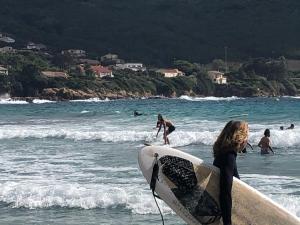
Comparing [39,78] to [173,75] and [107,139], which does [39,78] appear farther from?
[107,139]

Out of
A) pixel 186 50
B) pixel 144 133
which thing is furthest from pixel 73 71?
pixel 144 133

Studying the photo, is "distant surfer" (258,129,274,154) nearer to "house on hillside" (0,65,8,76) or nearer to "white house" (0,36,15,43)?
"house on hillside" (0,65,8,76)

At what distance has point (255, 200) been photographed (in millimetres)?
7266

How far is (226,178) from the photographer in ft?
21.8

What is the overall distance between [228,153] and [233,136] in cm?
19

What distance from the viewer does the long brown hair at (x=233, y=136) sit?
6405 mm

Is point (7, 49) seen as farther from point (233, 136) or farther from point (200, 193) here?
point (233, 136)

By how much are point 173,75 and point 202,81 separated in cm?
673

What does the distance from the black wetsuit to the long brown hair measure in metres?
0.07

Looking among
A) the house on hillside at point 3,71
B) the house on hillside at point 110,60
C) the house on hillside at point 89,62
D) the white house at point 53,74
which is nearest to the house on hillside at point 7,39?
the house on hillside at point 89,62

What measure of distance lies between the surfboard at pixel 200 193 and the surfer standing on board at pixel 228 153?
244mm

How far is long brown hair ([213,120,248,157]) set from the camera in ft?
21.0

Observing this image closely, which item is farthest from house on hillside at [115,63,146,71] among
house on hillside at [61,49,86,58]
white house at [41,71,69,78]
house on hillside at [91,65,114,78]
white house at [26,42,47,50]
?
white house at [41,71,69,78]

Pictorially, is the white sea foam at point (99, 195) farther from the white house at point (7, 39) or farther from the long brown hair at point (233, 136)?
the white house at point (7, 39)
